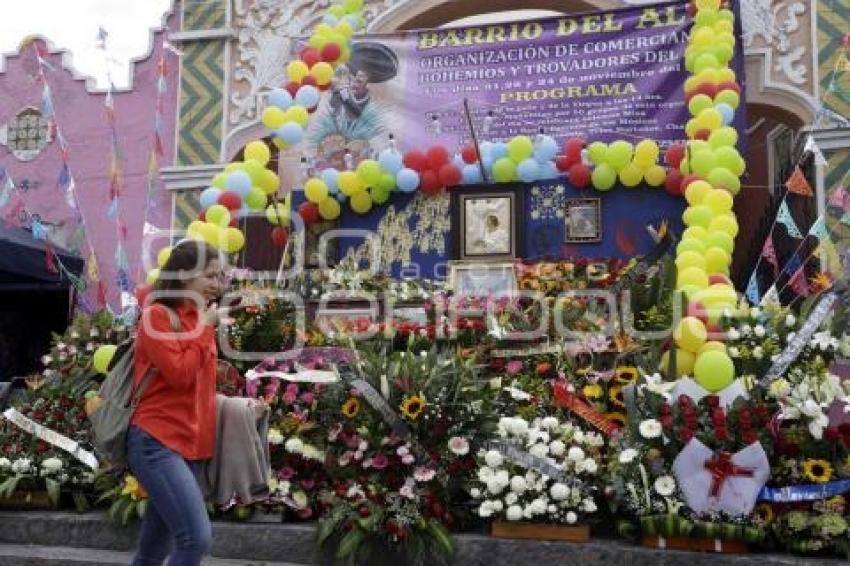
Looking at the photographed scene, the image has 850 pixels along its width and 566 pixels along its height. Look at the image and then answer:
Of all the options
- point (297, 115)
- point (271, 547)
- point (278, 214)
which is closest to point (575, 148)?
point (297, 115)

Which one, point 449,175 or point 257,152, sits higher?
point 257,152

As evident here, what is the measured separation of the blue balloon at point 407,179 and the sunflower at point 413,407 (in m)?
5.34

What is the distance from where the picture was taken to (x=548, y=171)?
9.59 meters

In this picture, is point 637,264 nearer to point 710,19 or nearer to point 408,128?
point 710,19

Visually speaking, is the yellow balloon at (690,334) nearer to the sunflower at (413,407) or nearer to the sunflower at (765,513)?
the sunflower at (765,513)

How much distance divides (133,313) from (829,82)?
7575 mm

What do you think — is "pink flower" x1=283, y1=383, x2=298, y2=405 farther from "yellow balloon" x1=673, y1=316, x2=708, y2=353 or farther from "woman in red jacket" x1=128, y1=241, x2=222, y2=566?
"yellow balloon" x1=673, y1=316, x2=708, y2=353

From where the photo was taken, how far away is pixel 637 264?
8008 mm

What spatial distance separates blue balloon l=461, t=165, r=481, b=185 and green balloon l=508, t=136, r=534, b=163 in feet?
1.45

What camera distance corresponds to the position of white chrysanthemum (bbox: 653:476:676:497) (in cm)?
444

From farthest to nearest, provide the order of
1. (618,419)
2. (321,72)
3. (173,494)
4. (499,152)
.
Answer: (321,72) → (499,152) → (618,419) → (173,494)

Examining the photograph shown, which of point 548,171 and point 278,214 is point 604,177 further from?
point 278,214

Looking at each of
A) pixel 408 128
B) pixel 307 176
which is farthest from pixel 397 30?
pixel 307 176

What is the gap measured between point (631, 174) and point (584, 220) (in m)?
0.73
